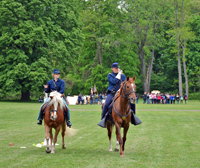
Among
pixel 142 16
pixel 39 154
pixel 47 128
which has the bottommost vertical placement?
pixel 39 154

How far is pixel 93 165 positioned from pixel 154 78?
71224 millimetres

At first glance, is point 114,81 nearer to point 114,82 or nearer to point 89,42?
point 114,82

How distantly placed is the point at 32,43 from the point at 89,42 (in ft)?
57.6

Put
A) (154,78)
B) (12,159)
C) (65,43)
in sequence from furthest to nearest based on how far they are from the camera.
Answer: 1. (154,78)
2. (65,43)
3. (12,159)

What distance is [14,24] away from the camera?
51062 mm

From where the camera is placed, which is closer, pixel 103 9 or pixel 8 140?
pixel 8 140

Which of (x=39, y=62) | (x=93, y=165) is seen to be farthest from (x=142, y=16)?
(x=93, y=165)

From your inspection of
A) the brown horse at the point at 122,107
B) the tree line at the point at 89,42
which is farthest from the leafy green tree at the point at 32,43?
the brown horse at the point at 122,107

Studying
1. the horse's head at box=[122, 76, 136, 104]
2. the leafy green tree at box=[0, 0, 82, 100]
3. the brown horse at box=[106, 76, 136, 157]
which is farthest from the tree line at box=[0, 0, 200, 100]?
the horse's head at box=[122, 76, 136, 104]

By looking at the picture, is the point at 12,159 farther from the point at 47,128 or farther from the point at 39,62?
the point at 39,62

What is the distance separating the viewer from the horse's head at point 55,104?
1031 centimetres

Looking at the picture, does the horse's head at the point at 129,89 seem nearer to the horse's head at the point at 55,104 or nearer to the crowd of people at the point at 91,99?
the horse's head at the point at 55,104

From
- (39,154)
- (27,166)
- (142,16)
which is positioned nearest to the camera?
(27,166)

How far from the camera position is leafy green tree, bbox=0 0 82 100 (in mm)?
48500
